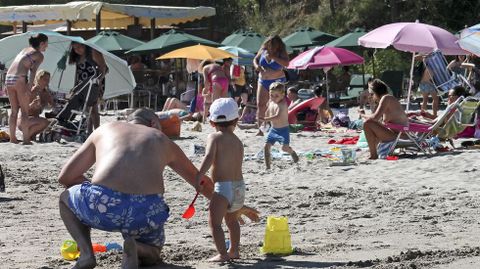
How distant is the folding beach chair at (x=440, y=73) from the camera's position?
16.7 meters

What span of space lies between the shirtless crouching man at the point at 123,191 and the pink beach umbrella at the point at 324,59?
1570 centimetres

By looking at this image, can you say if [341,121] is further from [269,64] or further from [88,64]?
[88,64]

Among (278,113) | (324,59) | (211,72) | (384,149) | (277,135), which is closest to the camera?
(278,113)

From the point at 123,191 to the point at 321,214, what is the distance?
128 inches

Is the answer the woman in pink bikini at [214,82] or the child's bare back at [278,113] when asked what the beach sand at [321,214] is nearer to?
the child's bare back at [278,113]

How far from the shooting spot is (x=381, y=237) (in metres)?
7.33

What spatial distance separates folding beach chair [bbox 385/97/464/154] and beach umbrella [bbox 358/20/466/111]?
2954mm

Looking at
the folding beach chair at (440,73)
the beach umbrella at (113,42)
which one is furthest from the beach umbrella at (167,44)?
the folding beach chair at (440,73)

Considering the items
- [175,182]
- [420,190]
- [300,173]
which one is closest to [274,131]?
[300,173]

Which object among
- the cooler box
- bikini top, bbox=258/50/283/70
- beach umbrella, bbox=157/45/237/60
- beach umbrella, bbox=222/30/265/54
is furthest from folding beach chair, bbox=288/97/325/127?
beach umbrella, bbox=222/30/265/54

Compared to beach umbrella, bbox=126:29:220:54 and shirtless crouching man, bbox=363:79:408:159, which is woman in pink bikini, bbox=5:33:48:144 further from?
beach umbrella, bbox=126:29:220:54

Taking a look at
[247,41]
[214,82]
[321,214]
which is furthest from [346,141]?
[247,41]

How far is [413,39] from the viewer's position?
16.2 m

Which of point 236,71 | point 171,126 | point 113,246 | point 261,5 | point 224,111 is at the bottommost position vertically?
point 171,126
